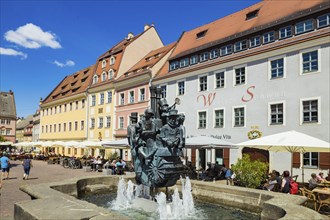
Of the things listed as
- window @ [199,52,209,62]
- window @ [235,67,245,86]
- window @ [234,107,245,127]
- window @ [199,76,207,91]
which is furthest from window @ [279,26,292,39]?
window @ [199,76,207,91]

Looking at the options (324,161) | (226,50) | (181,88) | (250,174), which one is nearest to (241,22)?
(226,50)

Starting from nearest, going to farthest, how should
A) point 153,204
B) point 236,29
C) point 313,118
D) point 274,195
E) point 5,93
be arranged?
point 274,195 → point 153,204 → point 313,118 → point 236,29 → point 5,93

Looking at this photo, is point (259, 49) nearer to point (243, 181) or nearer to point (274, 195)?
point (243, 181)

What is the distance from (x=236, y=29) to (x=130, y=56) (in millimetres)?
15275

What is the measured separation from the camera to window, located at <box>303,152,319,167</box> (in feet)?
52.9

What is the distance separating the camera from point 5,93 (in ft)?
250

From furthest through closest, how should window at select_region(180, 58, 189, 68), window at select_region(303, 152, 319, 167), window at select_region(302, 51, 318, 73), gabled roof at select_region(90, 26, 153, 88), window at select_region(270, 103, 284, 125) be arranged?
1. gabled roof at select_region(90, 26, 153, 88)
2. window at select_region(180, 58, 189, 68)
3. window at select_region(270, 103, 284, 125)
4. window at select_region(302, 51, 318, 73)
5. window at select_region(303, 152, 319, 167)

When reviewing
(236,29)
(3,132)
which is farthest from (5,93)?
(236,29)

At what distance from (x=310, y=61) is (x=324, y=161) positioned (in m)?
5.45

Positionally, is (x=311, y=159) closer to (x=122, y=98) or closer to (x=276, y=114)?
(x=276, y=114)

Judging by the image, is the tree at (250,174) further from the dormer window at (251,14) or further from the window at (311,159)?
the dormer window at (251,14)

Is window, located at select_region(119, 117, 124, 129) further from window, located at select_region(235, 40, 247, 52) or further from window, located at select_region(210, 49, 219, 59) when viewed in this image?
window, located at select_region(235, 40, 247, 52)

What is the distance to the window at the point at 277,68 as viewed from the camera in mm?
18209

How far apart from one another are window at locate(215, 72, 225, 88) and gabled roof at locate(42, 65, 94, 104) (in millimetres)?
21255
